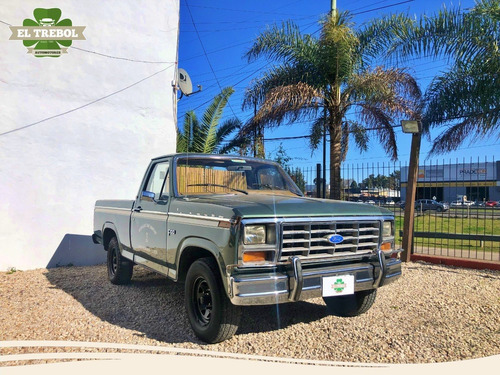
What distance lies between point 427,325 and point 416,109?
6098mm

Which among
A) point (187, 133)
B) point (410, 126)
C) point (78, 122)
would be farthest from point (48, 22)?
point (187, 133)

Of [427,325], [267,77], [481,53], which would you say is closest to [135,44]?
[267,77]

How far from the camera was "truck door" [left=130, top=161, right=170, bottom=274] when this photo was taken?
470 centimetres

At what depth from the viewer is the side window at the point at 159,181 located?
4.94 m

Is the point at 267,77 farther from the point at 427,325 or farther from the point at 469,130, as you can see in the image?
the point at 427,325

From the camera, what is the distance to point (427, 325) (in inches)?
175

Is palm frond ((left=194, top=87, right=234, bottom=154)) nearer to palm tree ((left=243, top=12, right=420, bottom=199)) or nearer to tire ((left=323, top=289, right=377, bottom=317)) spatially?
palm tree ((left=243, top=12, right=420, bottom=199))

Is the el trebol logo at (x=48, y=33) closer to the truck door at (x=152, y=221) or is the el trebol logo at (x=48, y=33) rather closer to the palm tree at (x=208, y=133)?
the truck door at (x=152, y=221)

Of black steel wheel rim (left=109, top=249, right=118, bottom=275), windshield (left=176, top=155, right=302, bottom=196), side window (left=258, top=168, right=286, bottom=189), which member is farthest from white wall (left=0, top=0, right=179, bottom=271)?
side window (left=258, top=168, right=286, bottom=189)

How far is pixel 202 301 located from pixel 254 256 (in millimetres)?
898

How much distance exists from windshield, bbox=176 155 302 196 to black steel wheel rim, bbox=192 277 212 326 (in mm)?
1126

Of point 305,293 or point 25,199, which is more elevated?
point 25,199

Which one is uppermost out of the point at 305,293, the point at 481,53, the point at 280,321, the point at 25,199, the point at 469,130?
the point at 481,53

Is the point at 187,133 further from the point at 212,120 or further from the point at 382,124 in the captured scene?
the point at 382,124
